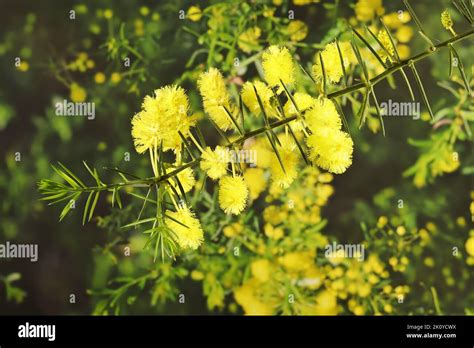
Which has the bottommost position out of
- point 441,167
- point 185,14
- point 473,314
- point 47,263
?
point 473,314

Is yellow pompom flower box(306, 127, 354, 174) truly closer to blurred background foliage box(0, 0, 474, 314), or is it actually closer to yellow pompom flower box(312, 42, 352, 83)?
yellow pompom flower box(312, 42, 352, 83)

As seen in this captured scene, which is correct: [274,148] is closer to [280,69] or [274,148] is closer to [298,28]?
[280,69]

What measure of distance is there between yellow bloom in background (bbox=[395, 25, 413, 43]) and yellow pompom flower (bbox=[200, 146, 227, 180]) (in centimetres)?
161

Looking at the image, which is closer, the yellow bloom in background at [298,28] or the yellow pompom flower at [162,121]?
the yellow pompom flower at [162,121]

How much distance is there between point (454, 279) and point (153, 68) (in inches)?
40.0

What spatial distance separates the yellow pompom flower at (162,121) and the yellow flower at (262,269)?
5.02 feet

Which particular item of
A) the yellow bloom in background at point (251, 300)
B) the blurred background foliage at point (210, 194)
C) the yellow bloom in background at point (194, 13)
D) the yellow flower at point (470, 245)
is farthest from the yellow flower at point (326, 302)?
the yellow bloom in background at point (194, 13)

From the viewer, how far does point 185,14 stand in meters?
1.80

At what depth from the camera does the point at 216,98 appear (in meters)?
0.32

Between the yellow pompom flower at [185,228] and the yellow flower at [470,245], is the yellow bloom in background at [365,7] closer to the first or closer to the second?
the yellow flower at [470,245]

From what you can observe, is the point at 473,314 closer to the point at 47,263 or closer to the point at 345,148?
the point at 47,263

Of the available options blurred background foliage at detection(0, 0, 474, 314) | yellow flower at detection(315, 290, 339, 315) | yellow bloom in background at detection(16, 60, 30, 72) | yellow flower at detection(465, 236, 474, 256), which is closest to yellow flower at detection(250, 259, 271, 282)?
blurred background foliage at detection(0, 0, 474, 314)

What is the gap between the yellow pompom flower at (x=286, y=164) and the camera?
0.32 metres
